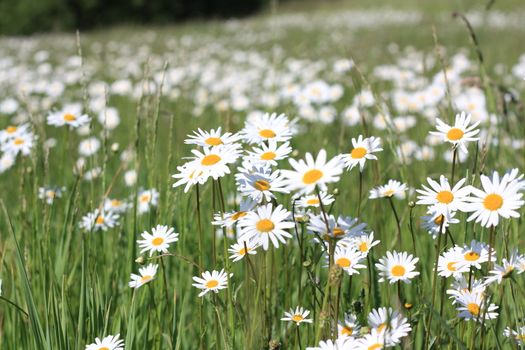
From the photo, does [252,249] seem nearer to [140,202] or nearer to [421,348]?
[421,348]

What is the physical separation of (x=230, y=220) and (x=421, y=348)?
54 centimetres

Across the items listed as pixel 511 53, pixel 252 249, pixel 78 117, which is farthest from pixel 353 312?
pixel 511 53

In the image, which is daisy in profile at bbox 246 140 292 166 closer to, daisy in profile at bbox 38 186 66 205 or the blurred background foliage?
daisy in profile at bbox 38 186 66 205

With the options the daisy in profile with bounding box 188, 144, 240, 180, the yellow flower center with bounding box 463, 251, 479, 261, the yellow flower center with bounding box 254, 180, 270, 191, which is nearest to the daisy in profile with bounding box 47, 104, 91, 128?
the daisy in profile with bounding box 188, 144, 240, 180

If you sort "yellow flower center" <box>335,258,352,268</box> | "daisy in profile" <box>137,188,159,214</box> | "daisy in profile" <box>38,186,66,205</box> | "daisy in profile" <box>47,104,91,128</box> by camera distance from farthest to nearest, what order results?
1. "daisy in profile" <box>47,104,91,128</box>
2. "daisy in profile" <box>137,188,159,214</box>
3. "daisy in profile" <box>38,186,66,205</box>
4. "yellow flower center" <box>335,258,352,268</box>

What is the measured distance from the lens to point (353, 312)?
1072mm

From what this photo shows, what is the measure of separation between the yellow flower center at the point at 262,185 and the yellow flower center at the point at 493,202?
1.22 feet

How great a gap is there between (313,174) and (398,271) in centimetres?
31

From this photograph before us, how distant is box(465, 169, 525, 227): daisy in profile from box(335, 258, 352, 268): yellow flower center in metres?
0.24

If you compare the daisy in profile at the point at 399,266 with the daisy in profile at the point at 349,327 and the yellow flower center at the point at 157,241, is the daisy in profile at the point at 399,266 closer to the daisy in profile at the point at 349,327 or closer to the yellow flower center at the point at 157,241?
the daisy in profile at the point at 349,327

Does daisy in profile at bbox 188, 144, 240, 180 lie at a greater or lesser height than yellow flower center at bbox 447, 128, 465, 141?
lesser

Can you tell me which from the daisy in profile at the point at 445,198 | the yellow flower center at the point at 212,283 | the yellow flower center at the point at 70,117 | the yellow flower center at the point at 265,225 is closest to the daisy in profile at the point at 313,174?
the yellow flower center at the point at 265,225

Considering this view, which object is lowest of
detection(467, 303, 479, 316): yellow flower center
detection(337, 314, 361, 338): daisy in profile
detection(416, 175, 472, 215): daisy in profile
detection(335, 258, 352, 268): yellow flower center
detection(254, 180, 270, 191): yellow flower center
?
detection(337, 314, 361, 338): daisy in profile

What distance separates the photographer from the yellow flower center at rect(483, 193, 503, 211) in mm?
977
